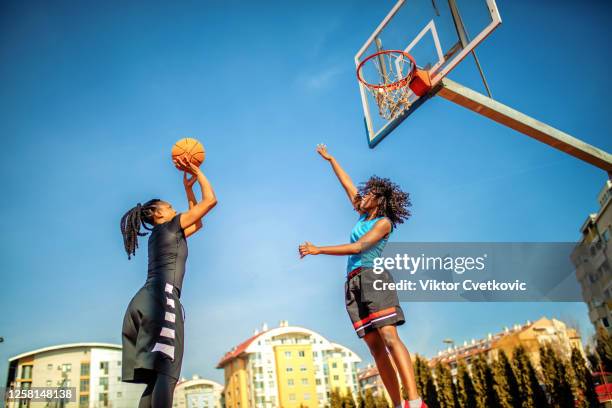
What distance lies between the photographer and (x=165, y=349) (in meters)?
3.14

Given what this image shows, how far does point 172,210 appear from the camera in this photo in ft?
13.5

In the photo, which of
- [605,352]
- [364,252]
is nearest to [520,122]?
[364,252]

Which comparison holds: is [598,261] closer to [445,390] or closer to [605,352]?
[605,352]

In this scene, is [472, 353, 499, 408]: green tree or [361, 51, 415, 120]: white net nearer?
[361, 51, 415, 120]: white net

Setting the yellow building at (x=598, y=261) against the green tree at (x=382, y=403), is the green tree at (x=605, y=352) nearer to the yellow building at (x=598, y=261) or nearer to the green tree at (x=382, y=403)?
the yellow building at (x=598, y=261)

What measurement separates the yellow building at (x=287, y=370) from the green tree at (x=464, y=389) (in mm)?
28208

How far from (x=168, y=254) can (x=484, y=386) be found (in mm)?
30562

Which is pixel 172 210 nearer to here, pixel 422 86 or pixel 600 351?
pixel 422 86

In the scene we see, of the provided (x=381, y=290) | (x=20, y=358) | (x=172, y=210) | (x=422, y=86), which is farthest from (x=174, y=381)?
(x=20, y=358)

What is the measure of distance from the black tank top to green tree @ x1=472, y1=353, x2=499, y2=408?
1187 inches

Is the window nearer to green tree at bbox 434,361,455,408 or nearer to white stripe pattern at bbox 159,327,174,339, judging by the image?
green tree at bbox 434,361,455,408

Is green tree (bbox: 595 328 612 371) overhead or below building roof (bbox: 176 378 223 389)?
below

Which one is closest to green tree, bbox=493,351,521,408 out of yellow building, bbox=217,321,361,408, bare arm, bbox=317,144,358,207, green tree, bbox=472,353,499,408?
green tree, bbox=472,353,499,408

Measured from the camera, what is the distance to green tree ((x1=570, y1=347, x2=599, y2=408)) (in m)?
25.8
